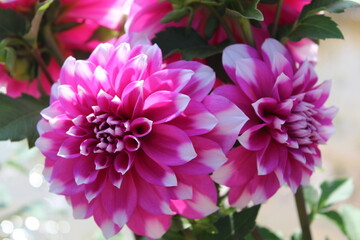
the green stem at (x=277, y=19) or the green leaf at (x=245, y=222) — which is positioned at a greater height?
the green stem at (x=277, y=19)

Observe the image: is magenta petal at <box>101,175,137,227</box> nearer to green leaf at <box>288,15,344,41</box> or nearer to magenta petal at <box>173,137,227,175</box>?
magenta petal at <box>173,137,227,175</box>

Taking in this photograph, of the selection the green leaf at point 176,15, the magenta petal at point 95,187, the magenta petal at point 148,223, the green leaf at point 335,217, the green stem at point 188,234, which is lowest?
the green leaf at point 335,217

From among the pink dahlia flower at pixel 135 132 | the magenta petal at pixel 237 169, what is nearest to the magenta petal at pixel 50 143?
the pink dahlia flower at pixel 135 132

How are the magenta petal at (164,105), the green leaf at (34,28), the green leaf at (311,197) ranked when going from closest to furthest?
the magenta petal at (164,105)
the green leaf at (34,28)
the green leaf at (311,197)

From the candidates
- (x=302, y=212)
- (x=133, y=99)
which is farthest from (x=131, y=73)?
(x=302, y=212)

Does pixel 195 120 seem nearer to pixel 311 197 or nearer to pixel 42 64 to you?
pixel 42 64

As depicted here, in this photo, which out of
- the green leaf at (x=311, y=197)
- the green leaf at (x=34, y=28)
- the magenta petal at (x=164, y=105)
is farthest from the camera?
the green leaf at (x=311, y=197)

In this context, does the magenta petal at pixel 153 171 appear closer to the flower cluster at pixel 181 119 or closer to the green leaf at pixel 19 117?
the flower cluster at pixel 181 119
